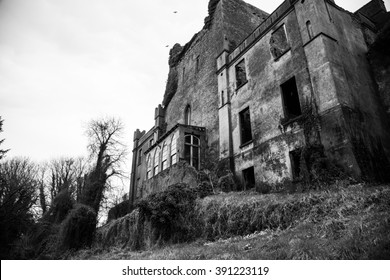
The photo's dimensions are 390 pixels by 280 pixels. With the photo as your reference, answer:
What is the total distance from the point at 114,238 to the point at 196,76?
13603 millimetres

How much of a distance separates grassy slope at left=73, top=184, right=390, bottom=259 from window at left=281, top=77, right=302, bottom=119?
4.61 m

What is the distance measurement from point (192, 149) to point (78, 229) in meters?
8.54

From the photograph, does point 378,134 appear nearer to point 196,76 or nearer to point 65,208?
point 196,76

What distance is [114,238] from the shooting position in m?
14.2

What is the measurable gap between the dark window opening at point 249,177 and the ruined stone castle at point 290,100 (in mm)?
53

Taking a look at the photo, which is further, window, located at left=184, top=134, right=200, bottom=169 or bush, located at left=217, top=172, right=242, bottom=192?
window, located at left=184, top=134, right=200, bottom=169

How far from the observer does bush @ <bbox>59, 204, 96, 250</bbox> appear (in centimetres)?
1426

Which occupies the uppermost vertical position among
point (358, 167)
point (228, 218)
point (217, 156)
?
point (217, 156)

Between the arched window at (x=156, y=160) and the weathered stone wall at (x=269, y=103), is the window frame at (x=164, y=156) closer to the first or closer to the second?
the arched window at (x=156, y=160)

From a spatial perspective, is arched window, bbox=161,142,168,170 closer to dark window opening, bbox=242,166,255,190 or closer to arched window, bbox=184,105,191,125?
arched window, bbox=184,105,191,125

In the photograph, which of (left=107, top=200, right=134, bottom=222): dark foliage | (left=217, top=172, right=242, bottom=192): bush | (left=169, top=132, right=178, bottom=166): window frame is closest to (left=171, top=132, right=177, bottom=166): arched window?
(left=169, top=132, right=178, bottom=166): window frame

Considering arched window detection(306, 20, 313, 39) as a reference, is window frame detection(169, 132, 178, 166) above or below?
below
